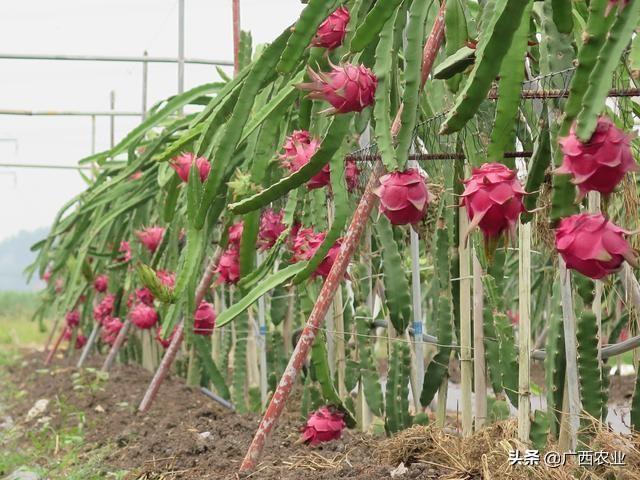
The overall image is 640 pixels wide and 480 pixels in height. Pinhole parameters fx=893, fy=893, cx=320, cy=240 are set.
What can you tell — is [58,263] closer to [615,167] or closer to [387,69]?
[387,69]

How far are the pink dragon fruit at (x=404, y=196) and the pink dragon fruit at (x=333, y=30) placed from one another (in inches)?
20.0

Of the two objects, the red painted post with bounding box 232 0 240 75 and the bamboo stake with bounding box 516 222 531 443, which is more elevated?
the red painted post with bounding box 232 0 240 75

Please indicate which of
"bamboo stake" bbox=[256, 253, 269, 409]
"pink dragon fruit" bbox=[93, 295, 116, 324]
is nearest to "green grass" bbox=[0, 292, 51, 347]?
"pink dragon fruit" bbox=[93, 295, 116, 324]

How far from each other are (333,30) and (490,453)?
2.92 ft

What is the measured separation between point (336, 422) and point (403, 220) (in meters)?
0.96

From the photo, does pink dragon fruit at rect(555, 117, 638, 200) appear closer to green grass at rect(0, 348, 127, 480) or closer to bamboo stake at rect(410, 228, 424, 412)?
bamboo stake at rect(410, 228, 424, 412)

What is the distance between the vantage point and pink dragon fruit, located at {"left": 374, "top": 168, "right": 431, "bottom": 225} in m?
1.41

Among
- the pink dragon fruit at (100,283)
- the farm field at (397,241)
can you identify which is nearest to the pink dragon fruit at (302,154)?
the farm field at (397,241)

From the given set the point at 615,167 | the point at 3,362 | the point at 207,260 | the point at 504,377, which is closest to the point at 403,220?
the point at 615,167

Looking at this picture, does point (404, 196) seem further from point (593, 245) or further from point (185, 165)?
point (185, 165)

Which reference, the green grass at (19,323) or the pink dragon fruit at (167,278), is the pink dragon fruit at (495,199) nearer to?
the pink dragon fruit at (167,278)

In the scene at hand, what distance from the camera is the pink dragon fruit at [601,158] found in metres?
1.04

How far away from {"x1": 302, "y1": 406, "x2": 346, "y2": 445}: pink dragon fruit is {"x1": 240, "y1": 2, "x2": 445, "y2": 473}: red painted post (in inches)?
17.4

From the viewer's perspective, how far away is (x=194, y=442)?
2438mm
